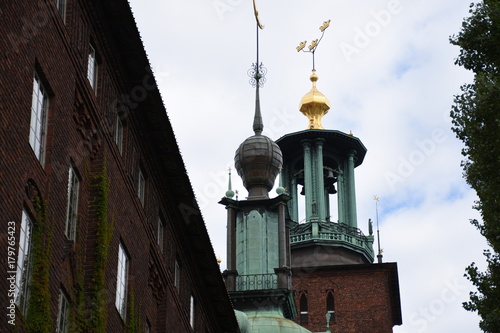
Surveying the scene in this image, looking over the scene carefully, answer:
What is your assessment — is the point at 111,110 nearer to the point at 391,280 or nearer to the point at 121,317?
the point at 121,317

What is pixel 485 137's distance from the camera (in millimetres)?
26266

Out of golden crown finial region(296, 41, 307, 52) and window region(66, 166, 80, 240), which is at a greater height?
golden crown finial region(296, 41, 307, 52)

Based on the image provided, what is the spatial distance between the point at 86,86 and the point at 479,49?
8.46 metres

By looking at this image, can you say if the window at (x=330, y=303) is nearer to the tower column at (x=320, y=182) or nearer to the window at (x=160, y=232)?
the tower column at (x=320, y=182)

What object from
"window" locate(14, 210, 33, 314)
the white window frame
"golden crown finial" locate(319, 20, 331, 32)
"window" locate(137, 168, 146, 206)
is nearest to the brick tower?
"golden crown finial" locate(319, 20, 331, 32)

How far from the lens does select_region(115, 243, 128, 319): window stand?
26188 millimetres

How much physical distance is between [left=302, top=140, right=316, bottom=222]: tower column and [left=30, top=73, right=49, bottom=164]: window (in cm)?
4964

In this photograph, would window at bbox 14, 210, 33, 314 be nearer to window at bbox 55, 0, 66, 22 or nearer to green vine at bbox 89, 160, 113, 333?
green vine at bbox 89, 160, 113, 333

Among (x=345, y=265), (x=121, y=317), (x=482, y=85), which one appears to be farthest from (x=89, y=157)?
(x=345, y=265)

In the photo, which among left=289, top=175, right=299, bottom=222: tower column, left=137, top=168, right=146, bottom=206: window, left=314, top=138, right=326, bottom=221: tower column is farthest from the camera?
left=289, top=175, right=299, bottom=222: tower column

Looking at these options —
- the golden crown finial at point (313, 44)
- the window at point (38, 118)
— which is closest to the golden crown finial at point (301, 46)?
the golden crown finial at point (313, 44)

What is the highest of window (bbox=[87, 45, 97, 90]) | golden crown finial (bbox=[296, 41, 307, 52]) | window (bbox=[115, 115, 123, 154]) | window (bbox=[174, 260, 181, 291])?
golden crown finial (bbox=[296, 41, 307, 52])

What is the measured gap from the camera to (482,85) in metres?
26.2

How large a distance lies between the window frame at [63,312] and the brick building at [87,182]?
0.02 meters
